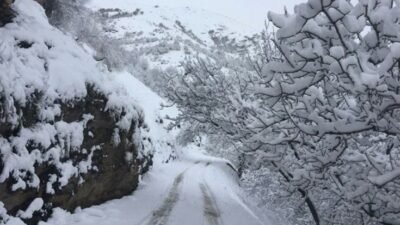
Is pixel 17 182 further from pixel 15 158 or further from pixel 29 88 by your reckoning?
pixel 29 88

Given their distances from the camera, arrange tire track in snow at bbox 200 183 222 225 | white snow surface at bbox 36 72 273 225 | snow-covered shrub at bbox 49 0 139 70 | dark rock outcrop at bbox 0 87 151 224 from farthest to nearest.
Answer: snow-covered shrub at bbox 49 0 139 70, tire track in snow at bbox 200 183 222 225, white snow surface at bbox 36 72 273 225, dark rock outcrop at bbox 0 87 151 224

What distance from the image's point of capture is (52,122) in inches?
377

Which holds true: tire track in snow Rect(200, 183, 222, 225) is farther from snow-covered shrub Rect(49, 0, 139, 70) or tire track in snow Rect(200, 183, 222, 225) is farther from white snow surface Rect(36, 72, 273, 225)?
snow-covered shrub Rect(49, 0, 139, 70)

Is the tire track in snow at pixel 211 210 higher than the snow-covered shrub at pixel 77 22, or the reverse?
the snow-covered shrub at pixel 77 22

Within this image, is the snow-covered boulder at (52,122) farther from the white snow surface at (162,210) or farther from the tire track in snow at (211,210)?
the tire track in snow at (211,210)

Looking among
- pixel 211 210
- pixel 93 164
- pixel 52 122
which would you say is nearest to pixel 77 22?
pixel 93 164

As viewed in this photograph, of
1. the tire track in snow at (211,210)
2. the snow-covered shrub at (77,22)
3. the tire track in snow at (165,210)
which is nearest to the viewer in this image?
the tire track in snow at (165,210)

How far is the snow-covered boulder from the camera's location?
8.06 metres

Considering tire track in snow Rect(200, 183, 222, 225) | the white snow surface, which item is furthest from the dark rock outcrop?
tire track in snow Rect(200, 183, 222, 225)

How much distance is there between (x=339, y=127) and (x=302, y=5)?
4.35 ft

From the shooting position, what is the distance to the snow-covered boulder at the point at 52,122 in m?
8.06

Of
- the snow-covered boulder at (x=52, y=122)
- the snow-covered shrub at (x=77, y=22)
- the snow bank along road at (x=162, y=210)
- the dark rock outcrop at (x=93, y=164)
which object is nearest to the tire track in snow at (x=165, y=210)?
the snow bank along road at (x=162, y=210)

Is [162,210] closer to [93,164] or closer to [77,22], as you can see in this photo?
[93,164]

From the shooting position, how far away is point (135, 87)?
48.2 meters
